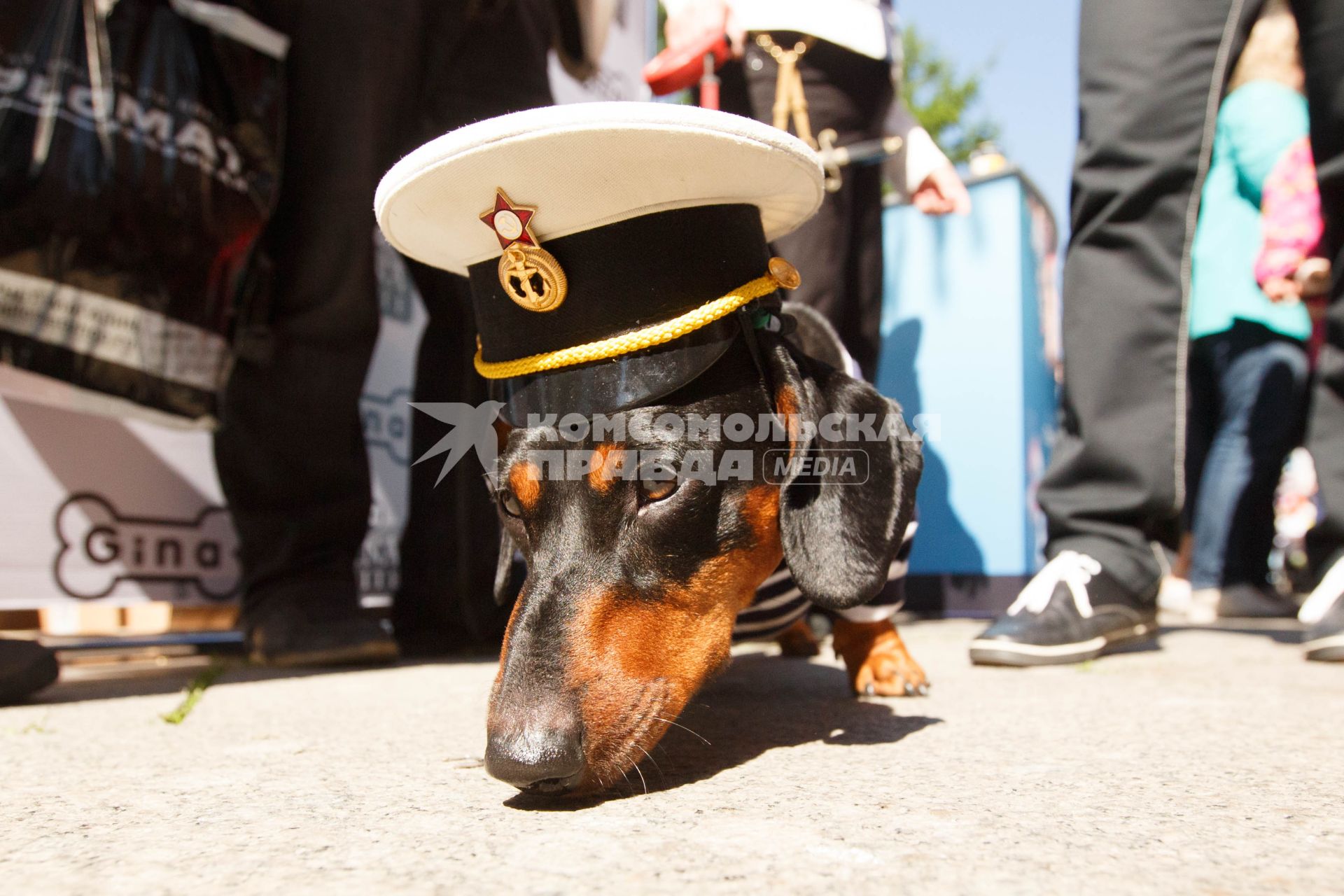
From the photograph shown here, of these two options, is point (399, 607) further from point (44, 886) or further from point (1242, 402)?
point (1242, 402)

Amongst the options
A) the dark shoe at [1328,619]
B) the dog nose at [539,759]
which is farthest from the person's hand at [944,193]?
the dog nose at [539,759]

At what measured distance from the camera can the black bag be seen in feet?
6.63

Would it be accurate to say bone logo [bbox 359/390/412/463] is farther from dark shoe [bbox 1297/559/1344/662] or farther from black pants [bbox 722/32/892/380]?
dark shoe [bbox 1297/559/1344/662]

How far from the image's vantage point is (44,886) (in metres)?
0.84

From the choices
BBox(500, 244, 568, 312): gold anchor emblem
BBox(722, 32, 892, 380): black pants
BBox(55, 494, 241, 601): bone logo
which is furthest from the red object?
BBox(55, 494, 241, 601): bone logo

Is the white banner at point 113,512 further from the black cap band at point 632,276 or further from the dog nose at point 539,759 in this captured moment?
the dog nose at point 539,759

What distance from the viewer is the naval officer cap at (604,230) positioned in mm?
1260

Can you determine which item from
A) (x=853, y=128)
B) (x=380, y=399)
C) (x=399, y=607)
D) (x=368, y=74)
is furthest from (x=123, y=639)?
(x=853, y=128)

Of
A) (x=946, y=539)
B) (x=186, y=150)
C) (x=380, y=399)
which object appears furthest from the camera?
(x=946, y=539)

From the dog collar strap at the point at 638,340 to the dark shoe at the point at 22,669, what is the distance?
4.43 ft

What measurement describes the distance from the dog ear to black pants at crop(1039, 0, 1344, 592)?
1247mm

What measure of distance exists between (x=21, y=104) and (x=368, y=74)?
32.6 inches

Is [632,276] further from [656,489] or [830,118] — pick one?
[830,118]

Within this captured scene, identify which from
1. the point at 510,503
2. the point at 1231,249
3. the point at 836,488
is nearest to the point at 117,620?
the point at 510,503
